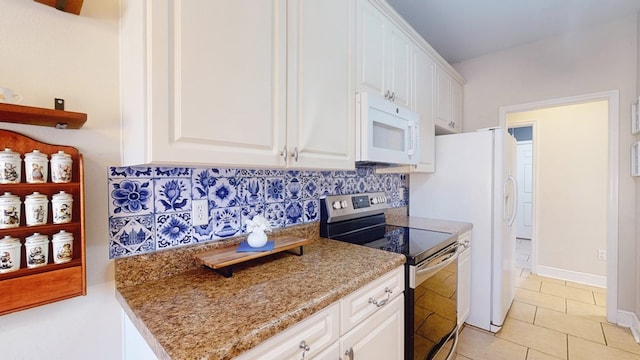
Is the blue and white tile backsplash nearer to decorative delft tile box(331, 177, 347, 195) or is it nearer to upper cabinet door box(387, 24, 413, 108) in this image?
decorative delft tile box(331, 177, 347, 195)

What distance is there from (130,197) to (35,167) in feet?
0.90

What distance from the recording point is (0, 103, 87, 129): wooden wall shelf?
71cm

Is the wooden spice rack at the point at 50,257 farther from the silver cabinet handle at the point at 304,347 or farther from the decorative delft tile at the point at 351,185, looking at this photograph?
the decorative delft tile at the point at 351,185

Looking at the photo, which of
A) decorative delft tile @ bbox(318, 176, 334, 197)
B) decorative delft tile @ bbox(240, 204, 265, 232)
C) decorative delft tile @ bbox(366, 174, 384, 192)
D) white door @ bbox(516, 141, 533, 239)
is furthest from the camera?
white door @ bbox(516, 141, 533, 239)

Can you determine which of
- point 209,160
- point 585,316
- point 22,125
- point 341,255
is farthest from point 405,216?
point 22,125

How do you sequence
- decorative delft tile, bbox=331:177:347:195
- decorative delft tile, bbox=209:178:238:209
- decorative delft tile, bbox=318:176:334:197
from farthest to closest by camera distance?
decorative delft tile, bbox=331:177:347:195, decorative delft tile, bbox=318:176:334:197, decorative delft tile, bbox=209:178:238:209

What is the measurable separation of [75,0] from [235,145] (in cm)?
63

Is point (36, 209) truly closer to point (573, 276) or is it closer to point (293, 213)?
point (293, 213)

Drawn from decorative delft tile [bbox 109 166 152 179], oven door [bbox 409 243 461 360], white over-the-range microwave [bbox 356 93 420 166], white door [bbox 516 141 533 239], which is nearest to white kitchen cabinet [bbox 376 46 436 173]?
white over-the-range microwave [bbox 356 93 420 166]

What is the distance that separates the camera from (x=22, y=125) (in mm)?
809

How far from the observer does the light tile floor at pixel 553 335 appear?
1969 millimetres

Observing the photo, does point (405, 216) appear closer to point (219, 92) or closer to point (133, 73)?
point (219, 92)

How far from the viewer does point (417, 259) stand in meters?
1.36

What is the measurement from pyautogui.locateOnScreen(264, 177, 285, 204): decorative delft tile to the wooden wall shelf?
31.3 inches
